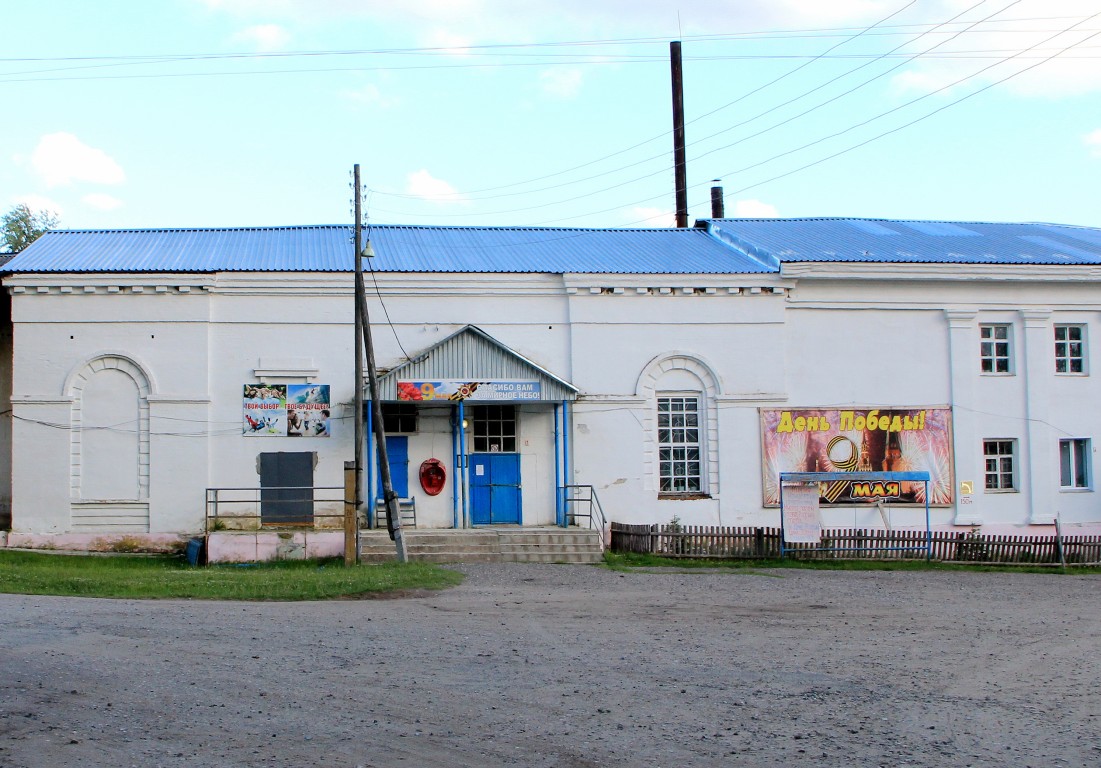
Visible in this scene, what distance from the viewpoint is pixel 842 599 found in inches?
645

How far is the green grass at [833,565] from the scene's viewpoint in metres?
21.8

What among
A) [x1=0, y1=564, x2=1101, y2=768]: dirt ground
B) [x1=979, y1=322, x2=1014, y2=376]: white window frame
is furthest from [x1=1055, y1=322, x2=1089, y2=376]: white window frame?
[x1=0, y1=564, x2=1101, y2=768]: dirt ground

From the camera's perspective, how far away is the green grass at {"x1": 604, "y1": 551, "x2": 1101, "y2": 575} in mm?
21781

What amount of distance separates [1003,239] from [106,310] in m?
22.0

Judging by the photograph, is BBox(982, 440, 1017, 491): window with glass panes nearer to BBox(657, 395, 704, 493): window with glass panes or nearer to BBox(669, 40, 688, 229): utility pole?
BBox(657, 395, 704, 493): window with glass panes

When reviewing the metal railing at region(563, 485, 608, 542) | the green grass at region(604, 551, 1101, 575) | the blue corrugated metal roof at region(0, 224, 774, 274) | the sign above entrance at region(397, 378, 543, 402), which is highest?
the blue corrugated metal roof at region(0, 224, 774, 274)

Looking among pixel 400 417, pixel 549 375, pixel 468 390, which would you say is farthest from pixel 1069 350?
pixel 400 417

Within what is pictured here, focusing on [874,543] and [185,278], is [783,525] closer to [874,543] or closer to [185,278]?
[874,543]

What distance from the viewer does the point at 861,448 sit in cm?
2577

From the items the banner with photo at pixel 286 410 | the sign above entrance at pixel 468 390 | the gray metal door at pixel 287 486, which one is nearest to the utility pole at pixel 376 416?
the sign above entrance at pixel 468 390

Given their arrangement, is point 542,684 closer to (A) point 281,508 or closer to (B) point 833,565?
(B) point 833,565

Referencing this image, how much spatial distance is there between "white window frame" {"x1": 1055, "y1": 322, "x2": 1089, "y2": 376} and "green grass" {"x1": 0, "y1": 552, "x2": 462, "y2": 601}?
16466 mm

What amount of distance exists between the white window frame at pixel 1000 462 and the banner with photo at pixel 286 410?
49.7 feet

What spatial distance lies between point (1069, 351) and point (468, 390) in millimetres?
14733
